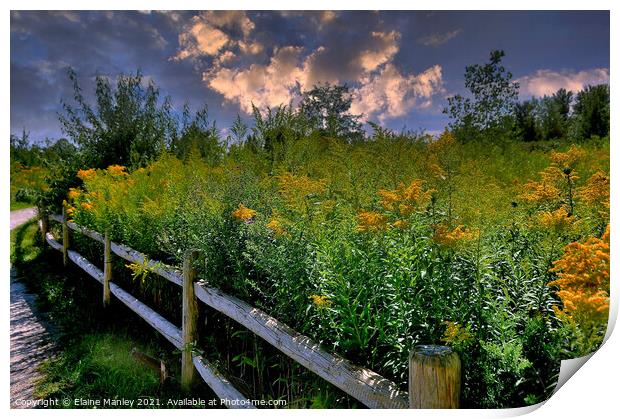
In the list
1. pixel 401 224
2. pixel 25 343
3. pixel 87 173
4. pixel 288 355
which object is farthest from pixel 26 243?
pixel 401 224

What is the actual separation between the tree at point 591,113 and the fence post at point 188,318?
97.6 inches

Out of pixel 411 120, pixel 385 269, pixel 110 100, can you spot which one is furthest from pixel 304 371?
pixel 110 100

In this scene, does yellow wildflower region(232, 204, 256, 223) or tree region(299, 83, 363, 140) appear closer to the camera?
yellow wildflower region(232, 204, 256, 223)

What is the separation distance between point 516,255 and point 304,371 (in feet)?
3.89

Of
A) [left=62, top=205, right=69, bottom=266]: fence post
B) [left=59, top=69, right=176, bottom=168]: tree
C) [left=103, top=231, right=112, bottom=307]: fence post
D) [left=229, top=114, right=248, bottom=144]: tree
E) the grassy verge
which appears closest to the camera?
the grassy verge

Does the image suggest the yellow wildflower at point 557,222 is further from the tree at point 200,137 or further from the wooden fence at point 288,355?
the tree at point 200,137

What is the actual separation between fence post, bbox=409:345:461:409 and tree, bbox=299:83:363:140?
1778 millimetres

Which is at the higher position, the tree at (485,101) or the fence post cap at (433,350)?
the tree at (485,101)

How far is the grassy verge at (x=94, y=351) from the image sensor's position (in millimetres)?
3484

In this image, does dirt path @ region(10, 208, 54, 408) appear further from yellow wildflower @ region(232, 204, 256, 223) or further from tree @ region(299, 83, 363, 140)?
tree @ region(299, 83, 363, 140)

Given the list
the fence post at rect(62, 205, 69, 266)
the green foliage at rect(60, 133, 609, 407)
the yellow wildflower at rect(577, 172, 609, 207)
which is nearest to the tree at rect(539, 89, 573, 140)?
the green foliage at rect(60, 133, 609, 407)

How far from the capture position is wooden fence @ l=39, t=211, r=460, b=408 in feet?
6.94

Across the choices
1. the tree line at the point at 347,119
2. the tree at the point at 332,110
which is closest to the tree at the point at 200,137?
the tree line at the point at 347,119

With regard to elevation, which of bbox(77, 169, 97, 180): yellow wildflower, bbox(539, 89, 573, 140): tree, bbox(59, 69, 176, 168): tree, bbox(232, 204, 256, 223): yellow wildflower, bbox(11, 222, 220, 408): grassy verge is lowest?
bbox(11, 222, 220, 408): grassy verge
